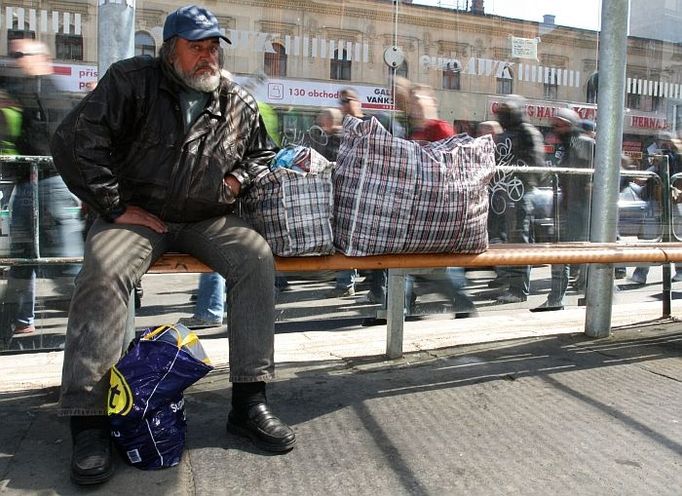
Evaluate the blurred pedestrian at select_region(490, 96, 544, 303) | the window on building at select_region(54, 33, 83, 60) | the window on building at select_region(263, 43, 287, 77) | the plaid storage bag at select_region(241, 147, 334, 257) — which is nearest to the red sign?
the blurred pedestrian at select_region(490, 96, 544, 303)

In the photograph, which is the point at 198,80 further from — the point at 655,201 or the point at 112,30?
the point at 655,201

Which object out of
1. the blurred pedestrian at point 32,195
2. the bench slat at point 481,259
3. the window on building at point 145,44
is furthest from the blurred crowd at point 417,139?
the bench slat at point 481,259

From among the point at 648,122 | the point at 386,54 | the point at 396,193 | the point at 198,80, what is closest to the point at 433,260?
the point at 396,193

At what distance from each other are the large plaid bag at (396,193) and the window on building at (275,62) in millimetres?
2172

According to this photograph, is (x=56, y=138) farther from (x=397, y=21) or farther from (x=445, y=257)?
(x=397, y=21)

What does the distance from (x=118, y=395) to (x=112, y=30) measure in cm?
172

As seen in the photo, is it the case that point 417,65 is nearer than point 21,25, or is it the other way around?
point 21,25

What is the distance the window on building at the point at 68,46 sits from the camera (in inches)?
181

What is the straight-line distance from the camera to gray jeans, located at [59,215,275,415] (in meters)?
2.42

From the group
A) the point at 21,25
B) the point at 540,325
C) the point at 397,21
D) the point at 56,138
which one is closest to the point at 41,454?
the point at 56,138

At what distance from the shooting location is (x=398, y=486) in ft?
7.86

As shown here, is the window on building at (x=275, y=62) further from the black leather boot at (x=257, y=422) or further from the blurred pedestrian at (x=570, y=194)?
the black leather boot at (x=257, y=422)

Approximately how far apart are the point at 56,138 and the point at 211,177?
0.60 m

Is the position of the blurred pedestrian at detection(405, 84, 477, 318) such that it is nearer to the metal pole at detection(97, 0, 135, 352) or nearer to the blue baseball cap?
the metal pole at detection(97, 0, 135, 352)
